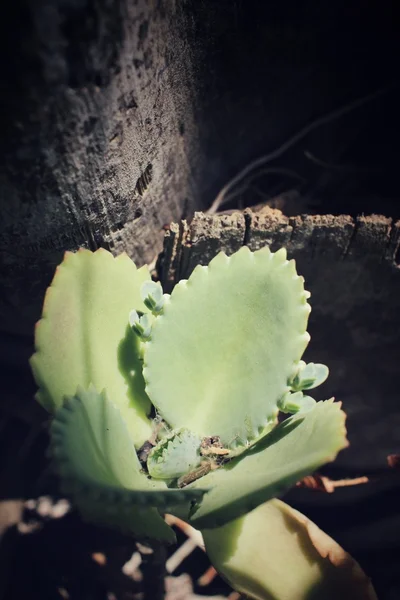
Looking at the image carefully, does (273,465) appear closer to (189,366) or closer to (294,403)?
(294,403)

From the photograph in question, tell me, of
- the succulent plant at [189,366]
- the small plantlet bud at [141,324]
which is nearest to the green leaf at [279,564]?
the succulent plant at [189,366]

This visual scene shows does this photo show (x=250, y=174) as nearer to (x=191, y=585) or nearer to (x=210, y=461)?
(x=210, y=461)

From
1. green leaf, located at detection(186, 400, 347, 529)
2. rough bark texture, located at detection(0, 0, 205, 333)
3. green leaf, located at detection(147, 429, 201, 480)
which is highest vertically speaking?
rough bark texture, located at detection(0, 0, 205, 333)

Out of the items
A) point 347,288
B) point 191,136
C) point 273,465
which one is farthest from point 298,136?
point 273,465

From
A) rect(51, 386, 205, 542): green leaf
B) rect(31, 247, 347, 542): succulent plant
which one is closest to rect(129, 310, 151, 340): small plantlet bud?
rect(31, 247, 347, 542): succulent plant

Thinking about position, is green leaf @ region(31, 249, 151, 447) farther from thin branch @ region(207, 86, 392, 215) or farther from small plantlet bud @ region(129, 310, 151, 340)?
thin branch @ region(207, 86, 392, 215)

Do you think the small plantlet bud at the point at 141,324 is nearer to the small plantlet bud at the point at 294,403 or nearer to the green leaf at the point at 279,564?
the small plantlet bud at the point at 294,403
